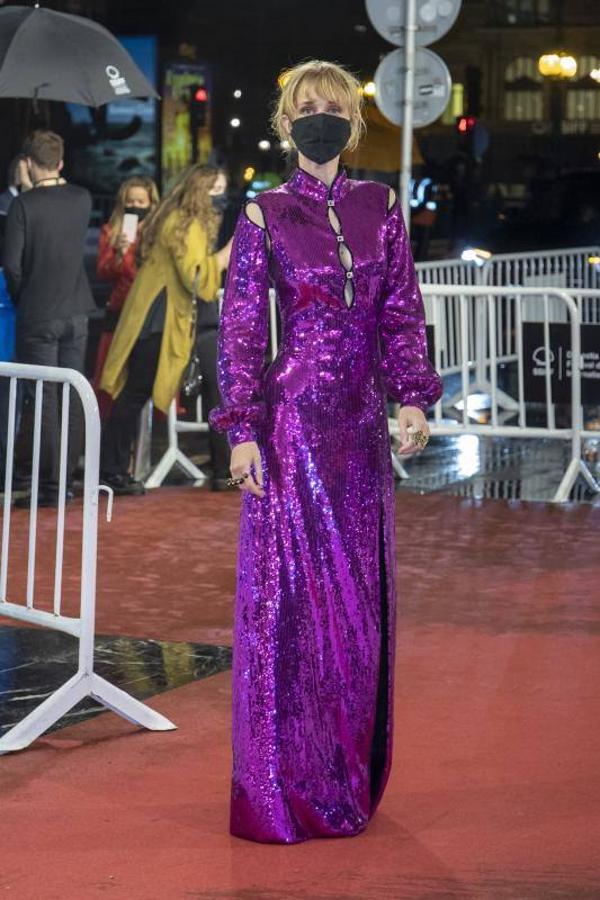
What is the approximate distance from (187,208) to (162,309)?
0.59 m

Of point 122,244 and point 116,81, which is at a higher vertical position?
point 116,81

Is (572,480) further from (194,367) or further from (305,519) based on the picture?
(305,519)

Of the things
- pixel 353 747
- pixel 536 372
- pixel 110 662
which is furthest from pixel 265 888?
pixel 536 372

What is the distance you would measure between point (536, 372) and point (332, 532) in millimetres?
6926

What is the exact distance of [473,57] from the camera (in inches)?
1683

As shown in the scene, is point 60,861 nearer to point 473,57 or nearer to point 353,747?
point 353,747

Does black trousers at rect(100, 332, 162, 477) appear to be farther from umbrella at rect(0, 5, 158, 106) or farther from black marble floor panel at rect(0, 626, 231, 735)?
black marble floor panel at rect(0, 626, 231, 735)

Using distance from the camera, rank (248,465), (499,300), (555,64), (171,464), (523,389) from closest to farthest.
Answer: (248,465)
(171,464)
(523,389)
(499,300)
(555,64)

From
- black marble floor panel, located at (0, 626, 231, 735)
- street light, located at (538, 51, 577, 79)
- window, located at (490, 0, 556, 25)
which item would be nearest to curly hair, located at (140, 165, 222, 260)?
black marble floor panel, located at (0, 626, 231, 735)

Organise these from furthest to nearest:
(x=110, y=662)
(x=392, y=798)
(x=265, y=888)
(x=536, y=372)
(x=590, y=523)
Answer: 1. (x=536, y=372)
2. (x=590, y=523)
3. (x=110, y=662)
4. (x=392, y=798)
5. (x=265, y=888)

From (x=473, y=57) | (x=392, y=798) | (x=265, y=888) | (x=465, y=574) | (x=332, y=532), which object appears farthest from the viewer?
(x=473, y=57)

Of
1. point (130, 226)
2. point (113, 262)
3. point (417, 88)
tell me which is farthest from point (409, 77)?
point (113, 262)

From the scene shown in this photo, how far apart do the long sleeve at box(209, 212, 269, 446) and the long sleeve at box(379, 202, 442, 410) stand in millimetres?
347

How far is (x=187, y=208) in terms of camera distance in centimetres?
1031
